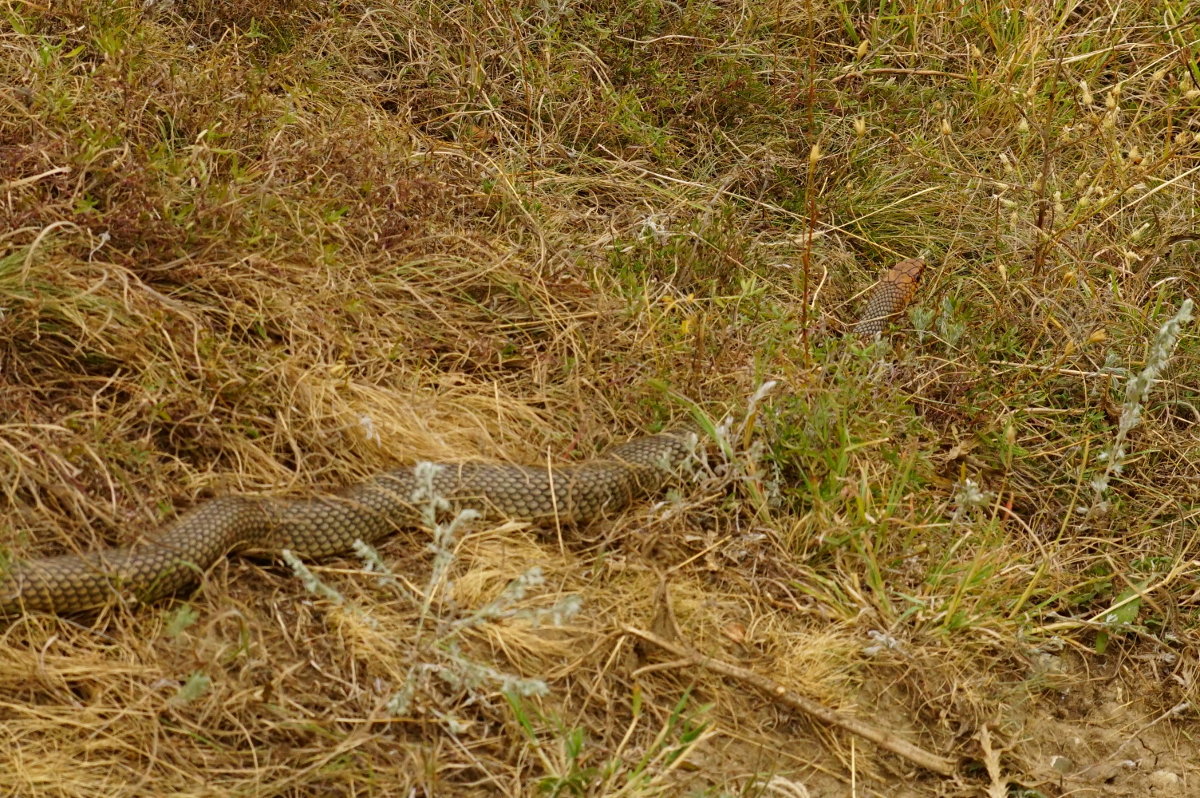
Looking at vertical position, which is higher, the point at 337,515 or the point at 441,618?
the point at 337,515

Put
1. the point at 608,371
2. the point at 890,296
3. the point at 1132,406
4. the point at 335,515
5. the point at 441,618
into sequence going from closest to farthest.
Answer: the point at 441,618
the point at 335,515
the point at 1132,406
the point at 608,371
the point at 890,296

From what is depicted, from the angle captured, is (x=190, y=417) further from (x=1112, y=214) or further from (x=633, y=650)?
(x=1112, y=214)

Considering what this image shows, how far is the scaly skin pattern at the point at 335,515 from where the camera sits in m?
3.48

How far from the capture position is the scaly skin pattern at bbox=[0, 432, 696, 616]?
3.48 meters

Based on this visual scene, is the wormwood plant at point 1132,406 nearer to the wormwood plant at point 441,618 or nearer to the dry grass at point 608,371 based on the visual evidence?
the dry grass at point 608,371

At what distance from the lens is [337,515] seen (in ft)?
12.7

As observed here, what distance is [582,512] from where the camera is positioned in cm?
418

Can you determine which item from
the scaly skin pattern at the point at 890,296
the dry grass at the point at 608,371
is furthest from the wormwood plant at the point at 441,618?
the scaly skin pattern at the point at 890,296

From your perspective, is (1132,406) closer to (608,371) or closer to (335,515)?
(608,371)

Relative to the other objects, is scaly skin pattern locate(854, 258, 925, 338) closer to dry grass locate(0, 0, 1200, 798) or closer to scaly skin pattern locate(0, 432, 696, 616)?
dry grass locate(0, 0, 1200, 798)

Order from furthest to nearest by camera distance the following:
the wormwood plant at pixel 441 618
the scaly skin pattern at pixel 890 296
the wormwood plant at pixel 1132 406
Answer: the scaly skin pattern at pixel 890 296 < the wormwood plant at pixel 1132 406 < the wormwood plant at pixel 441 618

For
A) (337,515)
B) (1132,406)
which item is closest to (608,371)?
(337,515)

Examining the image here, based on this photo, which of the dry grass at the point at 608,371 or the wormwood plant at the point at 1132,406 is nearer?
the dry grass at the point at 608,371

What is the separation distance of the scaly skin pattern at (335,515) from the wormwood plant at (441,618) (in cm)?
10
